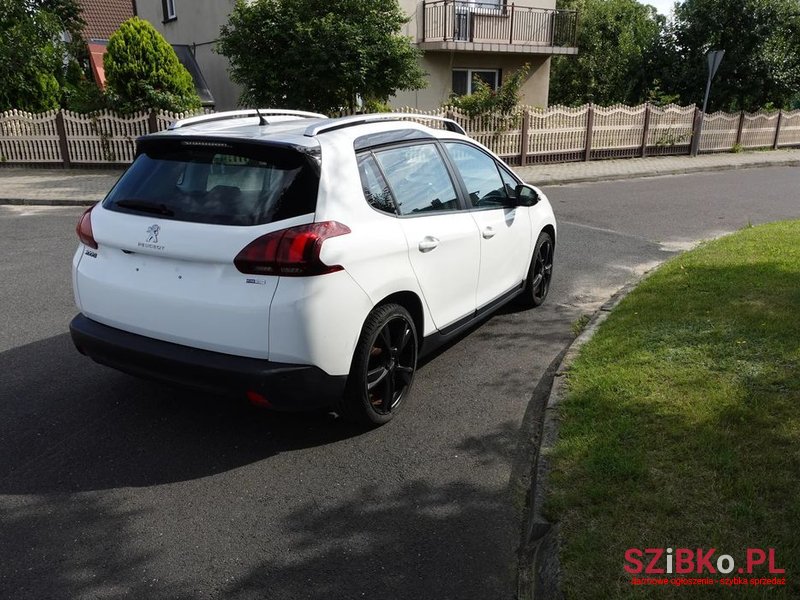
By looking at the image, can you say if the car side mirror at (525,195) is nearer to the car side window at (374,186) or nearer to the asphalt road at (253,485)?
the asphalt road at (253,485)

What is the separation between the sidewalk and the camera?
12.6m

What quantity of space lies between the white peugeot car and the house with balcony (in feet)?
57.7

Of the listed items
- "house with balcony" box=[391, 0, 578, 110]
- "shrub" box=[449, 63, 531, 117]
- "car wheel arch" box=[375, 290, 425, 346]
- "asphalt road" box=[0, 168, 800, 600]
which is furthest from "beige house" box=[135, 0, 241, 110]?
"car wheel arch" box=[375, 290, 425, 346]

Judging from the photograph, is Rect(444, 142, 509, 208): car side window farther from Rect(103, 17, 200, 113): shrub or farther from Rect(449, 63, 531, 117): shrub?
Rect(449, 63, 531, 117): shrub

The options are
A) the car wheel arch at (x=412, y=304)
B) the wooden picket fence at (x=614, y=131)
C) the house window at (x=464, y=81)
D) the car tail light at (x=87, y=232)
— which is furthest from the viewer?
the house window at (x=464, y=81)

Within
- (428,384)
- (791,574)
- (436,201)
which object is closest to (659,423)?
(791,574)

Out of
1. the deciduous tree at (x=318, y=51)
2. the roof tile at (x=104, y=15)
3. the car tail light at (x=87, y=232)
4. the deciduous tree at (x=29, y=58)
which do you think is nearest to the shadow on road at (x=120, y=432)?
the car tail light at (x=87, y=232)

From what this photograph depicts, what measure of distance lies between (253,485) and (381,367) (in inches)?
38.7

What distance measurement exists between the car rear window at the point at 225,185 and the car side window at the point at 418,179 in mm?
711

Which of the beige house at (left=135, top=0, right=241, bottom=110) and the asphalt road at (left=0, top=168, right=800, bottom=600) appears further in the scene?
the beige house at (left=135, top=0, right=241, bottom=110)

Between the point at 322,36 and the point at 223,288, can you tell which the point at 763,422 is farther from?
the point at 322,36

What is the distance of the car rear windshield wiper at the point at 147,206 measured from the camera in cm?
358

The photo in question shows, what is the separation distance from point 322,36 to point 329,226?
1257cm

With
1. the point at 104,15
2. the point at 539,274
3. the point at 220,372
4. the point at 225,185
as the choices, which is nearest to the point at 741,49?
the point at 539,274
